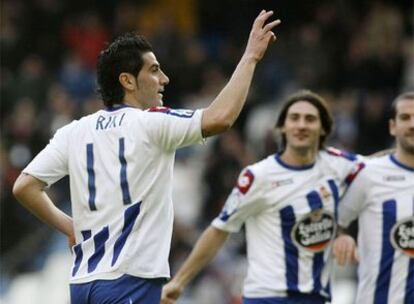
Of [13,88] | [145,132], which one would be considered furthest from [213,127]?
[13,88]

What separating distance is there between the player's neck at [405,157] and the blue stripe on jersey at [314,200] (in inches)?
23.4

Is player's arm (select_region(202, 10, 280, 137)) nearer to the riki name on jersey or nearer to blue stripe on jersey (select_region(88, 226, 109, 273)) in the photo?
the riki name on jersey

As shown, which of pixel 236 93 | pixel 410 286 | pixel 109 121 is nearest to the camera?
pixel 236 93

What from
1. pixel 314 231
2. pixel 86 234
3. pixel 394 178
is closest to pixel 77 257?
pixel 86 234

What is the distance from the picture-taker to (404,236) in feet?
28.5

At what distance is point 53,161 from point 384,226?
252 centimetres

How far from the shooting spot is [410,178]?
885cm

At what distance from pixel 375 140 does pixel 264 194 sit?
6568 millimetres

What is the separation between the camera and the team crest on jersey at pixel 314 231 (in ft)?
29.2

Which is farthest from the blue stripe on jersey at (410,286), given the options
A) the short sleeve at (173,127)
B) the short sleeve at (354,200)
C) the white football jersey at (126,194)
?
the short sleeve at (173,127)

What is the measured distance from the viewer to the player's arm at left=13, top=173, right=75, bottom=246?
7391 mm

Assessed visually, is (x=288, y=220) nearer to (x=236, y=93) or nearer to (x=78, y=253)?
(x=78, y=253)

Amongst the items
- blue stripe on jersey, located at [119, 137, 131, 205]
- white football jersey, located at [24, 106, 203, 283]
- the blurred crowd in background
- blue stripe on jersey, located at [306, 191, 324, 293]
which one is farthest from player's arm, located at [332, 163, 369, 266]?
the blurred crowd in background

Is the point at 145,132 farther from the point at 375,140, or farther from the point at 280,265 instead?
the point at 375,140
